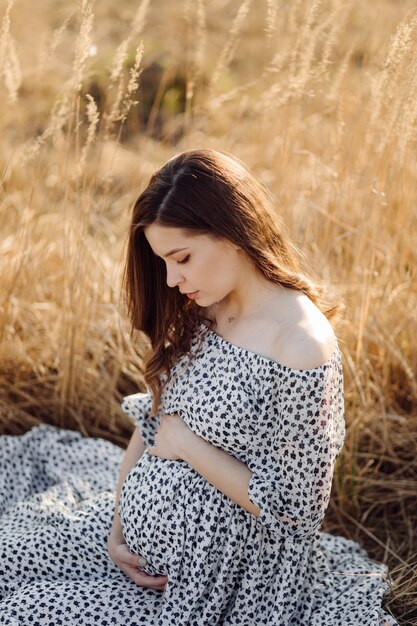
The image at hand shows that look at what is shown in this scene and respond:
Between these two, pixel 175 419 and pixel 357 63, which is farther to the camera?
pixel 357 63

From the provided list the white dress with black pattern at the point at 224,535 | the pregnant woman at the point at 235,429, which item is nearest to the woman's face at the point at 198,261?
the pregnant woman at the point at 235,429

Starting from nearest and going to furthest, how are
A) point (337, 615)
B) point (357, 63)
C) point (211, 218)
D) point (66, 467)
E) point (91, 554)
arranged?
point (211, 218), point (337, 615), point (91, 554), point (66, 467), point (357, 63)

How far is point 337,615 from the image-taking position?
185 cm

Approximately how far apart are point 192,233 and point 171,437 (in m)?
0.49

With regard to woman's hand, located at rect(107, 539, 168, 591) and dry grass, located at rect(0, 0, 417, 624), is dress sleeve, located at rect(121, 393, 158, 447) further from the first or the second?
dry grass, located at rect(0, 0, 417, 624)

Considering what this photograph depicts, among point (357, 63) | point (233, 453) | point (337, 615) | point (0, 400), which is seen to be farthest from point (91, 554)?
point (357, 63)

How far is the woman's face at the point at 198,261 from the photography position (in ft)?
5.67

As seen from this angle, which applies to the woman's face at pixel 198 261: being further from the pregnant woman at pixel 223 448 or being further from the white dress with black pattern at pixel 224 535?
the white dress with black pattern at pixel 224 535

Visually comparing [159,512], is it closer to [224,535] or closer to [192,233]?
[224,535]

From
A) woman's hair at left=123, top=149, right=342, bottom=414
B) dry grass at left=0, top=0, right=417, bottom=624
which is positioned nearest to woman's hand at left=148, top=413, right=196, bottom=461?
woman's hair at left=123, top=149, right=342, bottom=414

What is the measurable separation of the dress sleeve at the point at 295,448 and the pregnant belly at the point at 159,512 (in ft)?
0.59

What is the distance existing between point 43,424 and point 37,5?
4138 millimetres

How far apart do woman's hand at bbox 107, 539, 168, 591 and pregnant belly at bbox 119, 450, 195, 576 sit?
0.02m

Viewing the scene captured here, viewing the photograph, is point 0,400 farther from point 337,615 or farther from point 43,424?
point 337,615
